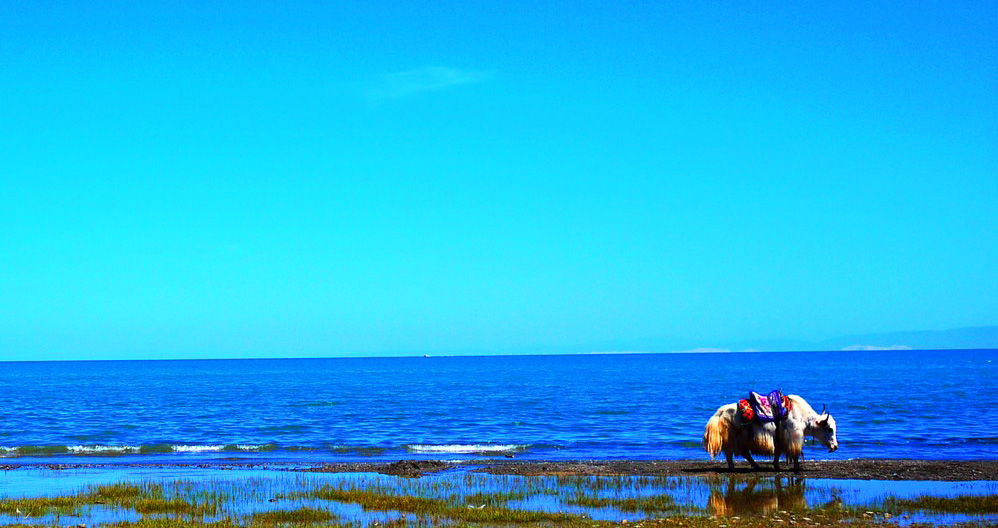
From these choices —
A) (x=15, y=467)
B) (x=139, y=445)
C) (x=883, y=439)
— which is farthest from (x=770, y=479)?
(x=139, y=445)

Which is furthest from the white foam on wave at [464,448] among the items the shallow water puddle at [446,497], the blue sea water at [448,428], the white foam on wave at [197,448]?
the shallow water puddle at [446,497]

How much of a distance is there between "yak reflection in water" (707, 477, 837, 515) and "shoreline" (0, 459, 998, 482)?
1.40m

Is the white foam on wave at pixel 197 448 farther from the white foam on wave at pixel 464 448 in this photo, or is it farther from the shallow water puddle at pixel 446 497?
the shallow water puddle at pixel 446 497

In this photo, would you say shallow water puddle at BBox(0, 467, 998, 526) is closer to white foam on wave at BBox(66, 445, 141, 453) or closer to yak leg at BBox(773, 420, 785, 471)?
yak leg at BBox(773, 420, 785, 471)

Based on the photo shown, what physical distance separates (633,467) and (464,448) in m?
9.44

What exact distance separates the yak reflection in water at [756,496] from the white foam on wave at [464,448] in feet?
39.3

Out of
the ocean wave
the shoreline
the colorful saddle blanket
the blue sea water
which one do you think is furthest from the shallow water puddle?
the ocean wave

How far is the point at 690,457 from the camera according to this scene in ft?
96.4

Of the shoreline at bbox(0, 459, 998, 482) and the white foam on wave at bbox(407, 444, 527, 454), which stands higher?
the shoreline at bbox(0, 459, 998, 482)

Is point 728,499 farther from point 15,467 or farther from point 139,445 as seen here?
point 139,445

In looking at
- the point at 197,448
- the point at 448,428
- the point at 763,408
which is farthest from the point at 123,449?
the point at 763,408

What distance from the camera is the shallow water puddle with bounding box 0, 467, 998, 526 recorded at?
16.7 metres

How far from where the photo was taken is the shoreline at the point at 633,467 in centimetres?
2262

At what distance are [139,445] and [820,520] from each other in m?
26.5
